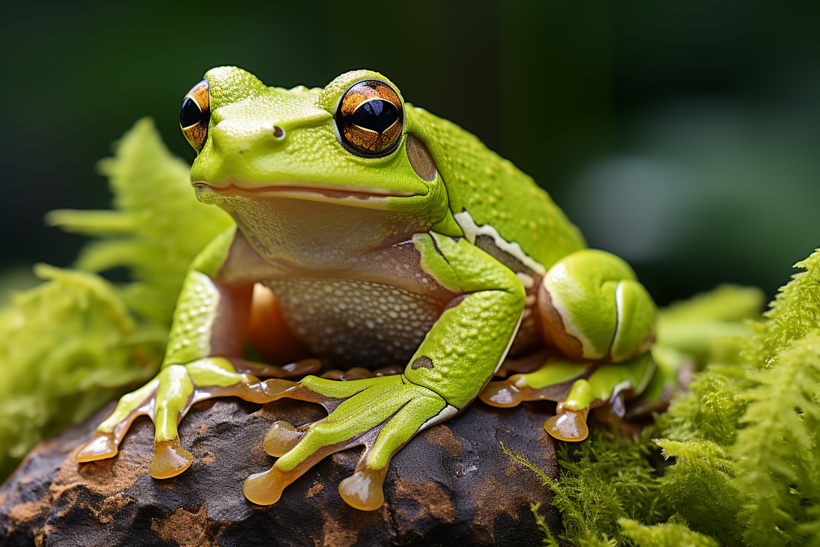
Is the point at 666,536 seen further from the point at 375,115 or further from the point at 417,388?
the point at 375,115

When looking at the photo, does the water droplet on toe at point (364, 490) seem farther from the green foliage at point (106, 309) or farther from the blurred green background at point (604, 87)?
the blurred green background at point (604, 87)

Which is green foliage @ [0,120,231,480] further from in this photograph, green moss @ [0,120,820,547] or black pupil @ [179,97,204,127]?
black pupil @ [179,97,204,127]

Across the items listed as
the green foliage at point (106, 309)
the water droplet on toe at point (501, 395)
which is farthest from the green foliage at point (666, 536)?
the green foliage at point (106, 309)

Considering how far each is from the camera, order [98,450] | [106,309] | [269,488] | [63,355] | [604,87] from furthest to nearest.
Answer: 1. [604,87]
2. [106,309]
3. [63,355]
4. [98,450]
5. [269,488]

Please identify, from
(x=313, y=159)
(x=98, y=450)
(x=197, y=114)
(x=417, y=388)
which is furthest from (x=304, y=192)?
(x=98, y=450)

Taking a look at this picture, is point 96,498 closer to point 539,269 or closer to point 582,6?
point 539,269

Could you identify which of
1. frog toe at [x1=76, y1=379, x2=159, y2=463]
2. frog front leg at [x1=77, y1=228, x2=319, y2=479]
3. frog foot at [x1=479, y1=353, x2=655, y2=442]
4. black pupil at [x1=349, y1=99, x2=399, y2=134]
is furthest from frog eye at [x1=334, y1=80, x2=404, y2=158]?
frog toe at [x1=76, y1=379, x2=159, y2=463]
